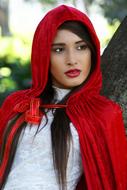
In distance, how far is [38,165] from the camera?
3102mm

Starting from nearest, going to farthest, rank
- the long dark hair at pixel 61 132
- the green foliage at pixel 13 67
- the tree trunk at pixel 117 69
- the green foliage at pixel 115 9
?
the long dark hair at pixel 61 132, the tree trunk at pixel 117 69, the green foliage at pixel 13 67, the green foliage at pixel 115 9

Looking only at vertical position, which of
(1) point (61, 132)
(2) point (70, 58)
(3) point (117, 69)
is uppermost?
(2) point (70, 58)

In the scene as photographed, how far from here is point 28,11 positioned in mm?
34500

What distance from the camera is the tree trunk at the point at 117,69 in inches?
141

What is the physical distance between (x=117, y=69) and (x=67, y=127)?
652 mm

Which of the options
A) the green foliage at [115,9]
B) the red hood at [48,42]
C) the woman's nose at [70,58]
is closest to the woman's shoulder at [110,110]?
the red hood at [48,42]

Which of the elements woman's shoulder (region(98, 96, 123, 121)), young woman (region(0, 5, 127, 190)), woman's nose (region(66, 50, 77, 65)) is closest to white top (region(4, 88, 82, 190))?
young woman (region(0, 5, 127, 190))

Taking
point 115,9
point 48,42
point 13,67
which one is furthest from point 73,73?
point 115,9

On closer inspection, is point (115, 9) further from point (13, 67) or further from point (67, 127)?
point (67, 127)

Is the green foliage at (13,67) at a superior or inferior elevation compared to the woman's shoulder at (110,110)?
inferior

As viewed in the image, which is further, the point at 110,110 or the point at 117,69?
the point at 117,69

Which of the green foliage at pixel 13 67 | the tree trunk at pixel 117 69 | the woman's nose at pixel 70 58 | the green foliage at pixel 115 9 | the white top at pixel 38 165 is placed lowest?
the green foliage at pixel 115 9

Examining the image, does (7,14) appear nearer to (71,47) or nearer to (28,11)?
(28,11)

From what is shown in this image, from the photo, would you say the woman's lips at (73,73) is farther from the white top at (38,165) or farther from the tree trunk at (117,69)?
the tree trunk at (117,69)
